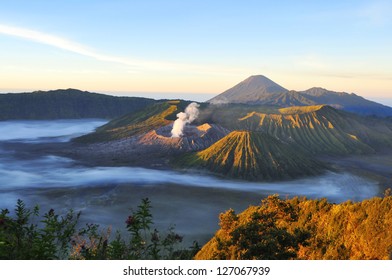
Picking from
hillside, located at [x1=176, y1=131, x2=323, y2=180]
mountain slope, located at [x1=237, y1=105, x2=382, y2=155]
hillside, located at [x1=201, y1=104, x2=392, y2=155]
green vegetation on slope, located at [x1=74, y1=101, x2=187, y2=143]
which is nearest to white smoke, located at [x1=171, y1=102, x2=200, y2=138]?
green vegetation on slope, located at [x1=74, y1=101, x2=187, y2=143]

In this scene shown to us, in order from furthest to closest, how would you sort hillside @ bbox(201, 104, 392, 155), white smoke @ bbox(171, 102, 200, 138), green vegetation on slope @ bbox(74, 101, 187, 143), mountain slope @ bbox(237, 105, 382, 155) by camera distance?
1. hillside @ bbox(201, 104, 392, 155)
2. mountain slope @ bbox(237, 105, 382, 155)
3. green vegetation on slope @ bbox(74, 101, 187, 143)
4. white smoke @ bbox(171, 102, 200, 138)

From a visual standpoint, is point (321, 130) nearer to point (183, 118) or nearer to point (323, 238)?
point (183, 118)

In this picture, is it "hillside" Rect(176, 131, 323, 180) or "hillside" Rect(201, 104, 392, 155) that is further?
"hillside" Rect(201, 104, 392, 155)

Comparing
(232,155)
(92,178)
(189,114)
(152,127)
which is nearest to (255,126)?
(189,114)

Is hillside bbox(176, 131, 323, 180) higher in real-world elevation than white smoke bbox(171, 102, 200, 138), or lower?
lower

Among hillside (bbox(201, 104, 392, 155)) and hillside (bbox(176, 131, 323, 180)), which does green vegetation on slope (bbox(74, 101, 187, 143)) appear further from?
hillside (bbox(176, 131, 323, 180))

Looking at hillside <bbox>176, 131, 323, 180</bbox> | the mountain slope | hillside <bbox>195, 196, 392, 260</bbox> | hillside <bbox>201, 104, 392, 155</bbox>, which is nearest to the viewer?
hillside <bbox>195, 196, 392, 260</bbox>
